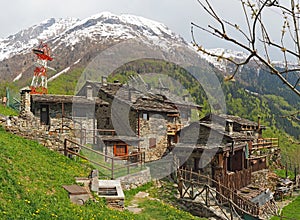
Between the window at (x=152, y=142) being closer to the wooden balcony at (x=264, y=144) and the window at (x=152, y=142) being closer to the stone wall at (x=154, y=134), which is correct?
the stone wall at (x=154, y=134)

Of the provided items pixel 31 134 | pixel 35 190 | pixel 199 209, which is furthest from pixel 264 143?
pixel 35 190

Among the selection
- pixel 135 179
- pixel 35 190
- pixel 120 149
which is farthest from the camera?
pixel 120 149

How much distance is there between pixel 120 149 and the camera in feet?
87.6

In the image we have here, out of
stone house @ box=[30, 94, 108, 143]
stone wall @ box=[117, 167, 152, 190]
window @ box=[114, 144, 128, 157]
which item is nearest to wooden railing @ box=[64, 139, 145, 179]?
stone wall @ box=[117, 167, 152, 190]

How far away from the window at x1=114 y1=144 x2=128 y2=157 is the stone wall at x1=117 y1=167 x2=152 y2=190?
16.0ft

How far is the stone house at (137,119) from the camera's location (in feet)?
97.3

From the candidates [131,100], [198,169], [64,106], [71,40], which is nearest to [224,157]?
[198,169]

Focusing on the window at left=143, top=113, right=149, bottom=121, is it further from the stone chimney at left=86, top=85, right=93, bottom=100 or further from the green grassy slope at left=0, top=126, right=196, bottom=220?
the green grassy slope at left=0, top=126, right=196, bottom=220

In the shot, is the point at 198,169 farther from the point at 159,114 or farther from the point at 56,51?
the point at 56,51

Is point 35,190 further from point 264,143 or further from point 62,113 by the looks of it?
point 264,143

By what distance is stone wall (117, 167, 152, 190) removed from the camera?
19.4m

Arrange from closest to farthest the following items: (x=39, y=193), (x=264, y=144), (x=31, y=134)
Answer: (x=39, y=193), (x=31, y=134), (x=264, y=144)

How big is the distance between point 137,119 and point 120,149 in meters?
4.01

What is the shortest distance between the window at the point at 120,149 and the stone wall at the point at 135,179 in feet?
16.0
